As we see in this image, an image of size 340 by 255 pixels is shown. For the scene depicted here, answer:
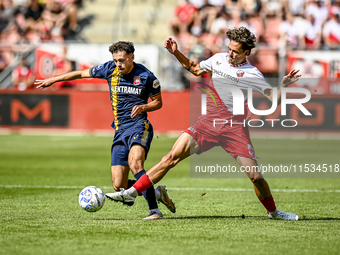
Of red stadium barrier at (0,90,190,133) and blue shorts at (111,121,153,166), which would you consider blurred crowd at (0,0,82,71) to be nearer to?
red stadium barrier at (0,90,190,133)

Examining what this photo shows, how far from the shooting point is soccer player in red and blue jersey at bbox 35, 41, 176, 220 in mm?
6387

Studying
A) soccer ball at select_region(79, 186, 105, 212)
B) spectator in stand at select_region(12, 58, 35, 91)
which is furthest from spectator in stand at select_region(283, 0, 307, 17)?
soccer ball at select_region(79, 186, 105, 212)

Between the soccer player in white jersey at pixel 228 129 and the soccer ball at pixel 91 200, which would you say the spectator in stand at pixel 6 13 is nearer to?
the soccer player in white jersey at pixel 228 129

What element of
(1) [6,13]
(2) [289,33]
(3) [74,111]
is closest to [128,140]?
(3) [74,111]

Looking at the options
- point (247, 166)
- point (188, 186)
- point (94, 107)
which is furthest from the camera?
point (94, 107)

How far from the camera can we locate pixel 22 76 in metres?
20.5

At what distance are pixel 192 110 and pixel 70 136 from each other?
14.5ft

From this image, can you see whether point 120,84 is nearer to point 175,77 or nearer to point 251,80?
point 251,80

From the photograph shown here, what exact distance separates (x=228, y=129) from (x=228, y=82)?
57 cm

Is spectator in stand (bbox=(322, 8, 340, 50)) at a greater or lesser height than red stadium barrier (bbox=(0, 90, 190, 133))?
greater

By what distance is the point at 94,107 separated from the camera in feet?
64.5

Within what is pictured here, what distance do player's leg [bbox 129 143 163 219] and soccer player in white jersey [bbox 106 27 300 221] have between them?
128 millimetres

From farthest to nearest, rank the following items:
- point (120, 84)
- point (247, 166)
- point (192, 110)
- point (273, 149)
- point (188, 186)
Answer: point (192, 110) < point (273, 149) < point (188, 186) < point (120, 84) < point (247, 166)

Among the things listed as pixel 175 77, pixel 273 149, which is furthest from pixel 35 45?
pixel 273 149
